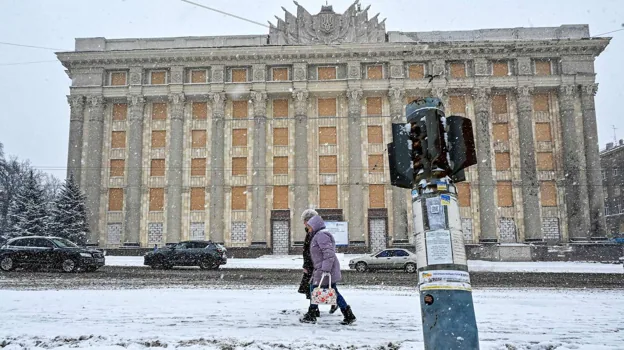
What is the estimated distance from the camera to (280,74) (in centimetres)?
4019

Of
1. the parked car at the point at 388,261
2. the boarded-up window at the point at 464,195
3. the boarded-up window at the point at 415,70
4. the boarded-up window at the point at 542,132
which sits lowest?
the parked car at the point at 388,261

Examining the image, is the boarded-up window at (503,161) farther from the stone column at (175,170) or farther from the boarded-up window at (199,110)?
the stone column at (175,170)

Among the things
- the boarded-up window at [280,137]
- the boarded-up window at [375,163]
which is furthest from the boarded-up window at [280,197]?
the boarded-up window at [375,163]

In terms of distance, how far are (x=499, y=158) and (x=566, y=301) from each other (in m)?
31.3

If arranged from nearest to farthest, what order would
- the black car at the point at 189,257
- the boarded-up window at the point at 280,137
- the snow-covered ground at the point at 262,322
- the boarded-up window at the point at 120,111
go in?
1. the snow-covered ground at the point at 262,322
2. the black car at the point at 189,257
3. the boarded-up window at the point at 280,137
4. the boarded-up window at the point at 120,111

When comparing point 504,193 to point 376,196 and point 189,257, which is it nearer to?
point 376,196

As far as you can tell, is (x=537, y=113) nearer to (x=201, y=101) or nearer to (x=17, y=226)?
(x=201, y=101)

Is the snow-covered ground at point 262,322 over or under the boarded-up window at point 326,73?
under

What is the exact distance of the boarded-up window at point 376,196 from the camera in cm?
3881

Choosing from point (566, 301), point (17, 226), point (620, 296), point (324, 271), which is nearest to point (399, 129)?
point (324, 271)

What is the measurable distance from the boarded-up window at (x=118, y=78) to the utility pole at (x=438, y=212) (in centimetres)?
4094

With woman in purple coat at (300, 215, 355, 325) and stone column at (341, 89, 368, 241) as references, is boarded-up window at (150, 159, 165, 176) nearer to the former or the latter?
stone column at (341, 89, 368, 241)

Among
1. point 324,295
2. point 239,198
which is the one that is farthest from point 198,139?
point 324,295

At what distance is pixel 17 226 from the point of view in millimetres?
36531
